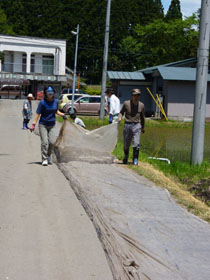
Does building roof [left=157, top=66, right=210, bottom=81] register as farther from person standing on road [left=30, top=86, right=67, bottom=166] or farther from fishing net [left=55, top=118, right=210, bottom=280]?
fishing net [left=55, top=118, right=210, bottom=280]

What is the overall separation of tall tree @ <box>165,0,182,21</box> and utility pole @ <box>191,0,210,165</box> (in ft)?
218

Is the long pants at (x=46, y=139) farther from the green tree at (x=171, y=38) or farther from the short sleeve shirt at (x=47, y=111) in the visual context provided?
the green tree at (x=171, y=38)

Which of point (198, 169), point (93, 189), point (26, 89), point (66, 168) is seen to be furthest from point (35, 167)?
point (26, 89)

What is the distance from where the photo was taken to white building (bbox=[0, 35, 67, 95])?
2428 inches

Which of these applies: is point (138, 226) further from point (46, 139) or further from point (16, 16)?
point (16, 16)

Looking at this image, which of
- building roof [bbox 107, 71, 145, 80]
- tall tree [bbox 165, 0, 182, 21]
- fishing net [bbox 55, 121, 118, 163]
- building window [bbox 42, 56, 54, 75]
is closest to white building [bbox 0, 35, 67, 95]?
building window [bbox 42, 56, 54, 75]

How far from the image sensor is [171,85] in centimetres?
3641

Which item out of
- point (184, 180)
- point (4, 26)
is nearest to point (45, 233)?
point (184, 180)

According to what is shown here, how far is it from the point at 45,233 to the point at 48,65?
5942 cm

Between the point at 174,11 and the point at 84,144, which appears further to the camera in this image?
the point at 174,11

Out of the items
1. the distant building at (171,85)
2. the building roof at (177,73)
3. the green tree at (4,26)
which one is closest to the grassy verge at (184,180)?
the building roof at (177,73)

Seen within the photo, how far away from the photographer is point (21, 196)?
25.3 ft

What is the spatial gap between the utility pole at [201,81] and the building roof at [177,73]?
945 inches

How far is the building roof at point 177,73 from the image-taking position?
116ft
